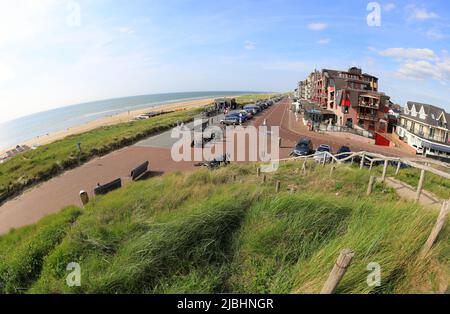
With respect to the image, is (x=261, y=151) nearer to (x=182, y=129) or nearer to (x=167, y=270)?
(x=182, y=129)

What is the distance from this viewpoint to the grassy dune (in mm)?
4324

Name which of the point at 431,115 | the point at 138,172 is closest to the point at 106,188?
the point at 138,172

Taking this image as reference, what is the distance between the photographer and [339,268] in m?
3.15

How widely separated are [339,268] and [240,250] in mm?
2522

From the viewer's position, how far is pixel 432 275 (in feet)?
13.7

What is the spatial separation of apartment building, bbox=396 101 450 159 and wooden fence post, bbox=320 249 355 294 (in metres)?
46.3

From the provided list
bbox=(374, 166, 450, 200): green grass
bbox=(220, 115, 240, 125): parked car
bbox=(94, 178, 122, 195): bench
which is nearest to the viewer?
bbox=(374, 166, 450, 200): green grass

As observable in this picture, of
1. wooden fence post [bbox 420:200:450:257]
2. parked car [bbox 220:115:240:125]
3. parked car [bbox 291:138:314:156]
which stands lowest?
parked car [bbox 291:138:314:156]

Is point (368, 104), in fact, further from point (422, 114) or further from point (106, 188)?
point (106, 188)

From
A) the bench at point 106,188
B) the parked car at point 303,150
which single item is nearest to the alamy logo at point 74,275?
the bench at point 106,188

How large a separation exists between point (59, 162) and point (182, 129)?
1549 centimetres

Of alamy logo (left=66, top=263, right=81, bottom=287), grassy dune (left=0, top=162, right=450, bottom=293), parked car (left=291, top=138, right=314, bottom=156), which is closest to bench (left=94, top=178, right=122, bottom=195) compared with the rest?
grassy dune (left=0, top=162, right=450, bottom=293)

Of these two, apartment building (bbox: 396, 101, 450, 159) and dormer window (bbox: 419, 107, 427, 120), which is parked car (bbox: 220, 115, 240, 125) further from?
dormer window (bbox: 419, 107, 427, 120)
